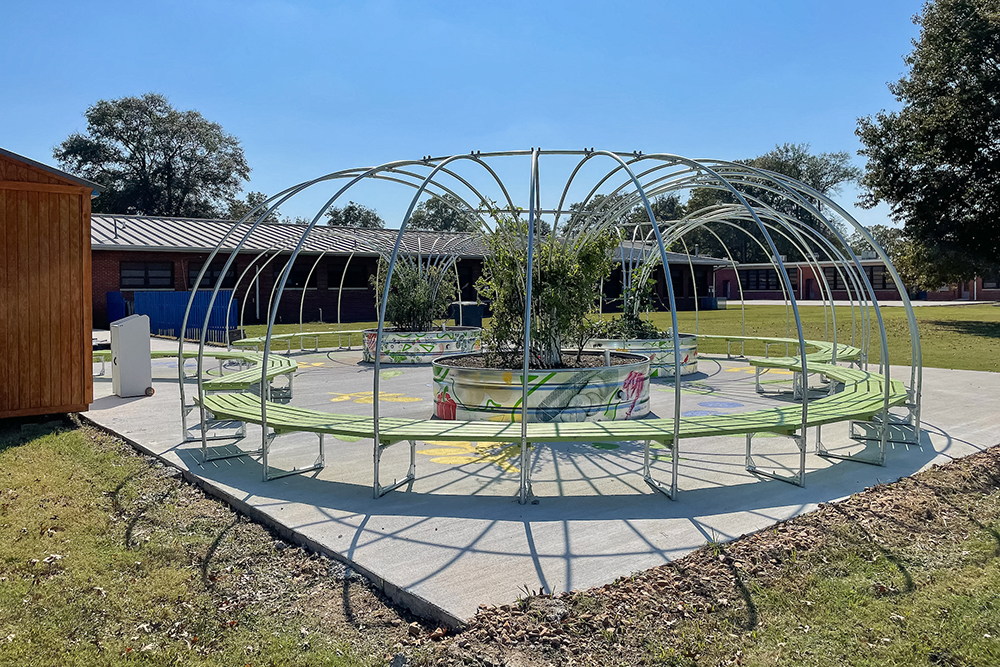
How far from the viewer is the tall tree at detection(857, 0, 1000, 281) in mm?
22719

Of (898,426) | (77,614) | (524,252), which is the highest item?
(524,252)

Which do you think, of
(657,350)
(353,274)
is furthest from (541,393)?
(353,274)

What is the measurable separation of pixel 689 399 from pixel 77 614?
25.4 ft

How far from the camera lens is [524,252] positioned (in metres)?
8.21

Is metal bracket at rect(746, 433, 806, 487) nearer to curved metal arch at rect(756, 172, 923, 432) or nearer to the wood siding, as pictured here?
curved metal arch at rect(756, 172, 923, 432)

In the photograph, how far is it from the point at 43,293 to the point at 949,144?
2600cm

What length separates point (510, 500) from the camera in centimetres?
531

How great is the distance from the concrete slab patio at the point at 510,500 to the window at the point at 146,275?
20.4m

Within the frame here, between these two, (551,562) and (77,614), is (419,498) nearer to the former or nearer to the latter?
(551,562)

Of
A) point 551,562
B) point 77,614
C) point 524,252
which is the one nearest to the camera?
point 77,614

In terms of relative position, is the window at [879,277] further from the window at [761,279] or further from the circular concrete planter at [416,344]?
the circular concrete planter at [416,344]

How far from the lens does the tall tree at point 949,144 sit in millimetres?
22719

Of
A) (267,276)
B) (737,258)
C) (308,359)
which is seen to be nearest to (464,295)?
(267,276)

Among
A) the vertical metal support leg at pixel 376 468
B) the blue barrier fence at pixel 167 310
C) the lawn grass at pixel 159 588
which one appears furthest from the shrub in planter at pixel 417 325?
the blue barrier fence at pixel 167 310
